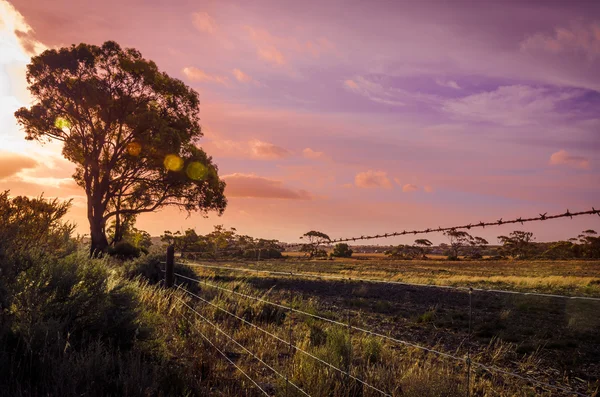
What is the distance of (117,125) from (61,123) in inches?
133

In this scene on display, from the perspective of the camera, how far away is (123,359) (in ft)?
A: 19.1

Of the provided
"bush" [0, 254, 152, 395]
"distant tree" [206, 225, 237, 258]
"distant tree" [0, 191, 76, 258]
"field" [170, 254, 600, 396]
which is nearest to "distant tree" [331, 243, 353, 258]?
"distant tree" [206, 225, 237, 258]

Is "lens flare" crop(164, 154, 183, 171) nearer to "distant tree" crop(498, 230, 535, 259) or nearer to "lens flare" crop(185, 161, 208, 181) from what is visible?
"lens flare" crop(185, 161, 208, 181)

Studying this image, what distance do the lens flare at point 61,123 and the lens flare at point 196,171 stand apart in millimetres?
8127

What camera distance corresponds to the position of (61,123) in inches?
1123

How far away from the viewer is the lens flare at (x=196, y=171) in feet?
96.5

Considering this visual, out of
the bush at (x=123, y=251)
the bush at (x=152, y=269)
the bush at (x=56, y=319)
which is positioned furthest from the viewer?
the bush at (x=123, y=251)

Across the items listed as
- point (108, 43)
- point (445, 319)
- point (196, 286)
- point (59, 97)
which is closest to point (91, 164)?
point (59, 97)

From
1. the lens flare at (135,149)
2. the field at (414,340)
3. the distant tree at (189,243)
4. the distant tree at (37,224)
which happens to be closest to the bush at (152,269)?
the field at (414,340)

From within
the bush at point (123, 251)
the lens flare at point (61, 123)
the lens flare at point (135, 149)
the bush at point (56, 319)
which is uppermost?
the lens flare at point (61, 123)

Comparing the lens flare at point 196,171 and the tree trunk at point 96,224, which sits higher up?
the lens flare at point 196,171

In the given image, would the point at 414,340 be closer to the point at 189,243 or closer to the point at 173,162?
the point at 173,162

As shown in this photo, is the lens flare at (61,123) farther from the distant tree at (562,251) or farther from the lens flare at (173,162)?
the distant tree at (562,251)

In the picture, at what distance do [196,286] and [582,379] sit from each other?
33.7 feet
